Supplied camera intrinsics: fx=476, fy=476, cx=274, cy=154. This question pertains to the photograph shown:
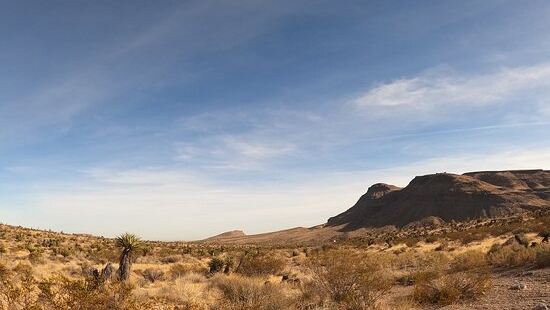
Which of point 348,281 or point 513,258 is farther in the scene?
point 513,258

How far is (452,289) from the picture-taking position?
45.8 feet

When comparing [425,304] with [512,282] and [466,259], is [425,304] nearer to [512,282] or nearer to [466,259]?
[512,282]

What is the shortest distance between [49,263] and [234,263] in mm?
12134

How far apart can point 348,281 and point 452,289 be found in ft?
10.5

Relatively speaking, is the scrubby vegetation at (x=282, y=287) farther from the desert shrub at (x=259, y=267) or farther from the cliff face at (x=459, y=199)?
the cliff face at (x=459, y=199)

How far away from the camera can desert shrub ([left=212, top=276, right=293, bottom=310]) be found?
39.4 feet

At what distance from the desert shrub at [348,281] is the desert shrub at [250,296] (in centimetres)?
118

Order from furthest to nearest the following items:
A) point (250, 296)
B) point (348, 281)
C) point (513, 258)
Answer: point (513, 258) < point (250, 296) < point (348, 281)

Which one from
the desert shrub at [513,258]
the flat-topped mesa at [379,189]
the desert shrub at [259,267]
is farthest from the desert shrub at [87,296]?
the flat-topped mesa at [379,189]

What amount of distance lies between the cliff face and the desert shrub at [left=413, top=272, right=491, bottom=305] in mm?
86809

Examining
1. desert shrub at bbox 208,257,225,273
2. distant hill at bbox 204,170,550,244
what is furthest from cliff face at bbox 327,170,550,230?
desert shrub at bbox 208,257,225,273

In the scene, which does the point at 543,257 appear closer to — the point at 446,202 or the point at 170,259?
the point at 170,259

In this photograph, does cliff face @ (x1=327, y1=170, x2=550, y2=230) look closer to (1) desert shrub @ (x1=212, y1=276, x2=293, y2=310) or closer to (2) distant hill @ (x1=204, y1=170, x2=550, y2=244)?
(2) distant hill @ (x1=204, y1=170, x2=550, y2=244)

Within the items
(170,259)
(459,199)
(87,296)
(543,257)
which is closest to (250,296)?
(87,296)
